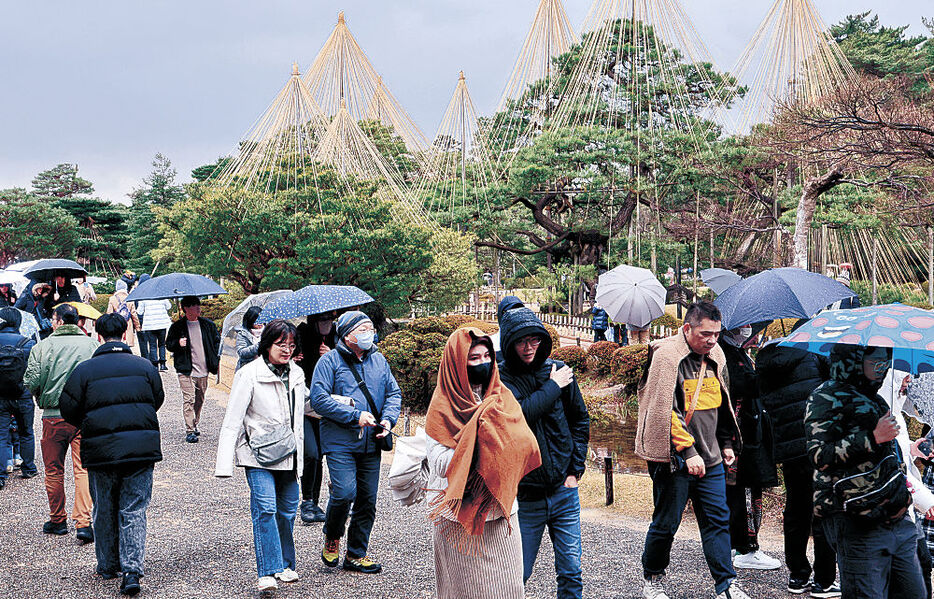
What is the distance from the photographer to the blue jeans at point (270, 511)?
3859 millimetres

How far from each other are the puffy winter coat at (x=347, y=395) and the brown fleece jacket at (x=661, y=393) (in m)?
1.39

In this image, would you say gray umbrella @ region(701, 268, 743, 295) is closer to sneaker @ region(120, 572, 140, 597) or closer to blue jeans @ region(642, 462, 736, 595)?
blue jeans @ region(642, 462, 736, 595)

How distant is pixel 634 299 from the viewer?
426 inches

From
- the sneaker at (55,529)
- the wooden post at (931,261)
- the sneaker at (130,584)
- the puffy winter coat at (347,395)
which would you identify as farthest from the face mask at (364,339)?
the wooden post at (931,261)

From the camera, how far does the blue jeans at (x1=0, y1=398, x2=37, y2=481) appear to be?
20.3 feet

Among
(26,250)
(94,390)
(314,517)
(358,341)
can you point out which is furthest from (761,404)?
(26,250)

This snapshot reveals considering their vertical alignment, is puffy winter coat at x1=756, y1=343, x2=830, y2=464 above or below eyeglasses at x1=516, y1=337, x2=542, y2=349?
below

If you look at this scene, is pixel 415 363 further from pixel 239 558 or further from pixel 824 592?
pixel 824 592

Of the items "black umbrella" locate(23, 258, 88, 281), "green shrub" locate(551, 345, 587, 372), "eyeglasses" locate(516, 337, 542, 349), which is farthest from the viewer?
"green shrub" locate(551, 345, 587, 372)

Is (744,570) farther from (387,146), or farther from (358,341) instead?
(387,146)

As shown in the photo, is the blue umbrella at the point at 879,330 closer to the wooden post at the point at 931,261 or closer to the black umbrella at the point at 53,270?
the black umbrella at the point at 53,270

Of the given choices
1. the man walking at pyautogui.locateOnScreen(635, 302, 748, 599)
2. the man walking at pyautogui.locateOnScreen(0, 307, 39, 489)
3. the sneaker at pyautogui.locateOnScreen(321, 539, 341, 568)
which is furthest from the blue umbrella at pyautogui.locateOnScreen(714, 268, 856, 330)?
the man walking at pyautogui.locateOnScreen(0, 307, 39, 489)

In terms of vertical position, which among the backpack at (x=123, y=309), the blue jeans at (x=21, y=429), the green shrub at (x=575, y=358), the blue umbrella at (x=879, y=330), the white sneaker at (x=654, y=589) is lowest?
the white sneaker at (x=654, y=589)

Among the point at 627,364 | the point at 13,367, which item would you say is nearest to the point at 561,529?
the point at 13,367
